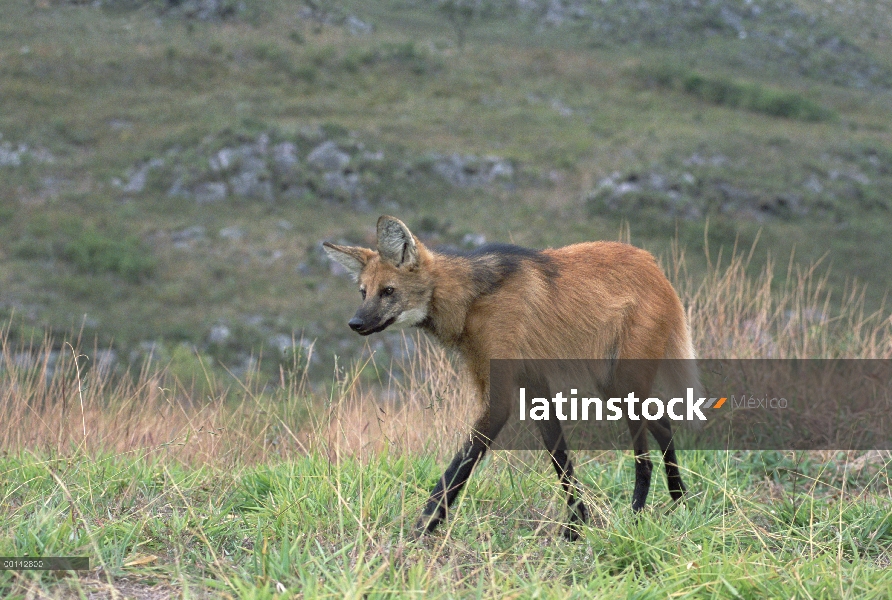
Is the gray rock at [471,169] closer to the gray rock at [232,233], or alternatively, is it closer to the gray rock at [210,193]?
the gray rock at [210,193]

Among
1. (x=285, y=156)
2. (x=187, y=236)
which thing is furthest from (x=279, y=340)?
(x=285, y=156)

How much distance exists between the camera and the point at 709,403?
192 inches

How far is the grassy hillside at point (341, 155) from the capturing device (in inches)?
900

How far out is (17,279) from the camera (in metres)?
22.0

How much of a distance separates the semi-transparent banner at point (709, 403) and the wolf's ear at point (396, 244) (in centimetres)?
65

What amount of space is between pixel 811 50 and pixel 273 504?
50936 millimetres

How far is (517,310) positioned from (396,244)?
582mm

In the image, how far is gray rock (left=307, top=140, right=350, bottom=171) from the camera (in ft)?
98.4

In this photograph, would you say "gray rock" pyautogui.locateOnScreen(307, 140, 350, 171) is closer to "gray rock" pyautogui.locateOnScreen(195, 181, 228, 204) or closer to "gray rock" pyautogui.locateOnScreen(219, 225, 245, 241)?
"gray rock" pyautogui.locateOnScreen(195, 181, 228, 204)

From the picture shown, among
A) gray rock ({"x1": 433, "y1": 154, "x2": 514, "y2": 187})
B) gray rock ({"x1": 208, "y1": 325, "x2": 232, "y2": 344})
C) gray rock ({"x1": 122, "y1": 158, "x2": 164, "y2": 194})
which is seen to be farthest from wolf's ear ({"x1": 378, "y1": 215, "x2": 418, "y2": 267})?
gray rock ({"x1": 433, "y1": 154, "x2": 514, "y2": 187})

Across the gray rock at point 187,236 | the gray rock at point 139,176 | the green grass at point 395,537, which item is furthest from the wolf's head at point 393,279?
the gray rock at point 139,176

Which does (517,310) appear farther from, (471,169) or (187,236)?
(471,169)

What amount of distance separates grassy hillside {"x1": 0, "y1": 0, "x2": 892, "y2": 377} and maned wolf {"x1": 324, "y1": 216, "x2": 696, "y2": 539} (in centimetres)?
1302

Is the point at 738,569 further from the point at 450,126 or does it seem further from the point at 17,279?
the point at 450,126
